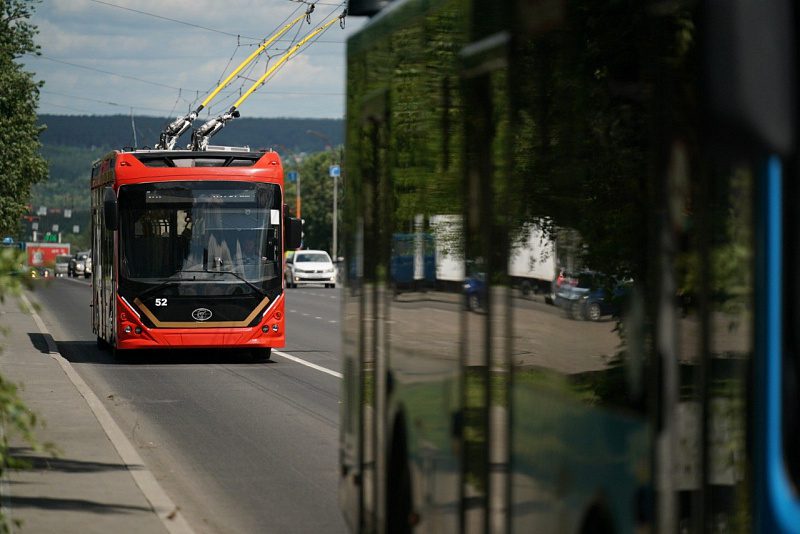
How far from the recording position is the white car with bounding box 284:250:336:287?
6631 centimetres

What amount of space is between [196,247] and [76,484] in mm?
12040

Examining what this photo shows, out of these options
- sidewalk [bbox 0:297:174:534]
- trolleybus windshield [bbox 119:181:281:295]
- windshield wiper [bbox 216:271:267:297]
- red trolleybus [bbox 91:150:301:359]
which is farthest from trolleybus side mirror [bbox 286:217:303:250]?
sidewalk [bbox 0:297:174:534]

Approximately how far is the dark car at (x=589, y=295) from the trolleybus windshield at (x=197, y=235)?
709 inches

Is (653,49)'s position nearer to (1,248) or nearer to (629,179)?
(629,179)

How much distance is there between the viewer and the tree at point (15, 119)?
5559 cm

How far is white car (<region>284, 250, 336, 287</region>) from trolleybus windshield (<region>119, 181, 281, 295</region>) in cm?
4393

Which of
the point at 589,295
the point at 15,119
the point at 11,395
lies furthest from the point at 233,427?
the point at 15,119

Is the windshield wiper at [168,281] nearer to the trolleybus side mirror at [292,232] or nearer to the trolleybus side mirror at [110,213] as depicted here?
the trolleybus side mirror at [110,213]

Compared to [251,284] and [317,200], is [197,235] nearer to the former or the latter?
[251,284]

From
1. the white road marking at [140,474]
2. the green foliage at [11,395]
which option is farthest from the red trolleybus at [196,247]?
the green foliage at [11,395]

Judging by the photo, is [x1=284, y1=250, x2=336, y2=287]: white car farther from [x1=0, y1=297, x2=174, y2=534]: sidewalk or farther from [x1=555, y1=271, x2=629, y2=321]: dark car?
[x1=555, y1=271, x2=629, y2=321]: dark car

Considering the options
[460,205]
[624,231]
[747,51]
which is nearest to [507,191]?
[460,205]

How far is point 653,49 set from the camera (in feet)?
11.2

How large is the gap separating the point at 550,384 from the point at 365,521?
9.22 feet
